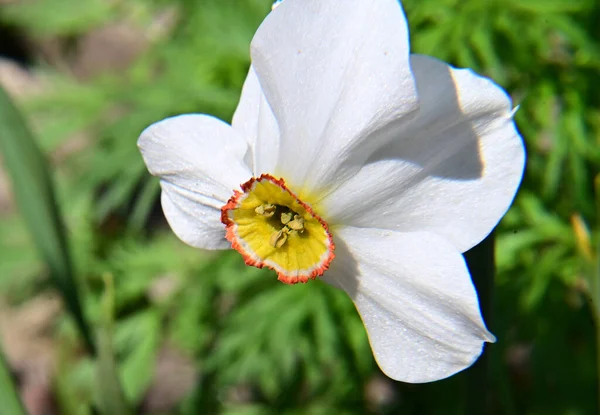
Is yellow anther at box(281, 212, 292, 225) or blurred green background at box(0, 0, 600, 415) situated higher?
yellow anther at box(281, 212, 292, 225)

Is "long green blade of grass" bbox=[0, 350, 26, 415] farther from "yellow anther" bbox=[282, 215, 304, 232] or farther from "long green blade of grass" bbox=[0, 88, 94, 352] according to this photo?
"yellow anther" bbox=[282, 215, 304, 232]

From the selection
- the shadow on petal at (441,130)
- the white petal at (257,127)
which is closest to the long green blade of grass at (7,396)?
the white petal at (257,127)

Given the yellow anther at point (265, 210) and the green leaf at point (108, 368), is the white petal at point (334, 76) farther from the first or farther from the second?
the green leaf at point (108, 368)

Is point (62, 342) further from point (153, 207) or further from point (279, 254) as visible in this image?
point (279, 254)

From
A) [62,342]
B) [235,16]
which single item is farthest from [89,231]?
[235,16]

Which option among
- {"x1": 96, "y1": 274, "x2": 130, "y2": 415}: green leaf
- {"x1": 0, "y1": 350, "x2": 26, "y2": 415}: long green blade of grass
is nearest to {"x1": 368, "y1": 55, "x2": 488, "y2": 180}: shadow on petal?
{"x1": 96, "y1": 274, "x2": 130, "y2": 415}: green leaf

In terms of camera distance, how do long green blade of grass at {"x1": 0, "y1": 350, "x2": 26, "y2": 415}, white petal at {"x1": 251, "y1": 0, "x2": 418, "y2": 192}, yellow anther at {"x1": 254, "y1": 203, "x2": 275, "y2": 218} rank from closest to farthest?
white petal at {"x1": 251, "y1": 0, "x2": 418, "y2": 192}
yellow anther at {"x1": 254, "y1": 203, "x2": 275, "y2": 218}
long green blade of grass at {"x1": 0, "y1": 350, "x2": 26, "y2": 415}
